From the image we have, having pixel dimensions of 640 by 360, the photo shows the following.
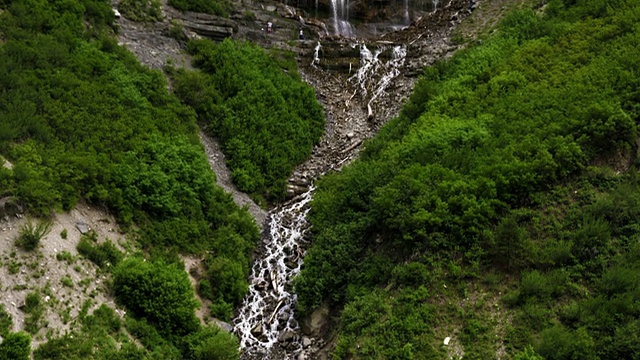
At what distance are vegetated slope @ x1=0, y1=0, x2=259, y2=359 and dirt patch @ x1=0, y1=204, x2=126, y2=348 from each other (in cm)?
43

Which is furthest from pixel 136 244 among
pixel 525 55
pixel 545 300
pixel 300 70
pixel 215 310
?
pixel 525 55

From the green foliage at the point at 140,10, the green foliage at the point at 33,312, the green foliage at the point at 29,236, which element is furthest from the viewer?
the green foliage at the point at 140,10

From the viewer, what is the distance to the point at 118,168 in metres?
19.8

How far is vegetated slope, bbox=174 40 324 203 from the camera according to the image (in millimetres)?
25875

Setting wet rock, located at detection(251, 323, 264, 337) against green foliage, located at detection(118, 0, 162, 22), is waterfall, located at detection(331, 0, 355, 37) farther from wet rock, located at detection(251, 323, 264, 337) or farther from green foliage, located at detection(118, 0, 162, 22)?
wet rock, located at detection(251, 323, 264, 337)

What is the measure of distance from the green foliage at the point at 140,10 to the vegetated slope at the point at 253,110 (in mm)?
3199

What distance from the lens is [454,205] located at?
704 inches

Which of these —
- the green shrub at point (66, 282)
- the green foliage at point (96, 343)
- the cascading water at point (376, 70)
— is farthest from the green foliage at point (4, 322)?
the cascading water at point (376, 70)

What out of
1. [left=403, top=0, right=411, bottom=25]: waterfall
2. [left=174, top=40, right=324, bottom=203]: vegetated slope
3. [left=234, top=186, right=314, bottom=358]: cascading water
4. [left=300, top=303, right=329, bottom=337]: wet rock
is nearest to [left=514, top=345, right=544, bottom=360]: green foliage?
[left=300, top=303, right=329, bottom=337]: wet rock

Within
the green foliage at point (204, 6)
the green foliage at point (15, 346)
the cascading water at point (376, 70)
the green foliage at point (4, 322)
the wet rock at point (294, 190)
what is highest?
the green foliage at point (204, 6)

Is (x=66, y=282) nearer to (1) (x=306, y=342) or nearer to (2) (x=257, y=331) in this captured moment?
(2) (x=257, y=331)

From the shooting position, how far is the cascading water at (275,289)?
18.7 metres

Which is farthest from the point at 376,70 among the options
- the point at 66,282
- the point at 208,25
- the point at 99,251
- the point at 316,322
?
the point at 66,282

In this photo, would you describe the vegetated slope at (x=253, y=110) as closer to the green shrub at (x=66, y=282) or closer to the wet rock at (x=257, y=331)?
the wet rock at (x=257, y=331)
